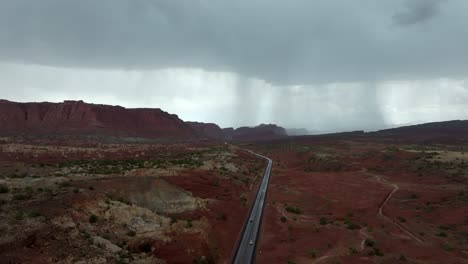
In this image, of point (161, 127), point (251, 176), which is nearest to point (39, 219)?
point (251, 176)

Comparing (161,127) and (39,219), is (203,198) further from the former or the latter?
(161,127)

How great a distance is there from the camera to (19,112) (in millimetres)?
124562

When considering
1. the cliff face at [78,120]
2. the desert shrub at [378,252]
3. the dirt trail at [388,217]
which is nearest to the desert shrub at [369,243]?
the desert shrub at [378,252]

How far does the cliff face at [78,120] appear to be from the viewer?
387 ft

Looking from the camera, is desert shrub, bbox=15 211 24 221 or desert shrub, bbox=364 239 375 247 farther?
desert shrub, bbox=364 239 375 247

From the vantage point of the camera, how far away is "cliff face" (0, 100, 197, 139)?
11800 cm

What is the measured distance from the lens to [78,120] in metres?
128

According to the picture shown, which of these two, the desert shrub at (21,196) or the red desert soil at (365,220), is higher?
the desert shrub at (21,196)

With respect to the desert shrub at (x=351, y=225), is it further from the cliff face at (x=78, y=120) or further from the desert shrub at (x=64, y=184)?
the cliff face at (x=78, y=120)

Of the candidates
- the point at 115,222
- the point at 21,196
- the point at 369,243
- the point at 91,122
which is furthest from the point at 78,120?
the point at 369,243

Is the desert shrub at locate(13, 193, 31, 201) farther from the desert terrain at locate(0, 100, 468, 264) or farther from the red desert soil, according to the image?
the red desert soil

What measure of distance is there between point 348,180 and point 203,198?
26.1 metres

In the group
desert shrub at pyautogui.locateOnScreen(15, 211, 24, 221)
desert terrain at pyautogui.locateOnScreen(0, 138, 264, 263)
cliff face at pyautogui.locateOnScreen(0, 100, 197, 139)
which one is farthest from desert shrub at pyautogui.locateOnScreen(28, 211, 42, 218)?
cliff face at pyautogui.locateOnScreen(0, 100, 197, 139)

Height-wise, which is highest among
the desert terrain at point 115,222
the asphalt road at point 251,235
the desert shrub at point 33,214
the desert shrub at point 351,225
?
the desert shrub at point 33,214
